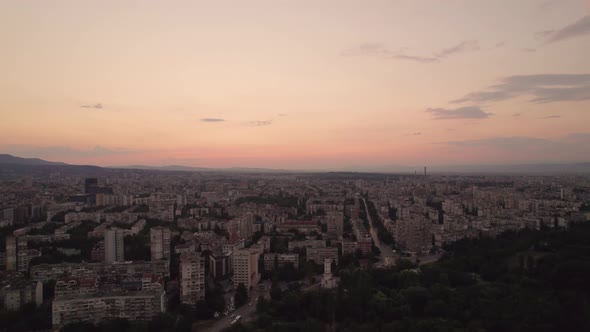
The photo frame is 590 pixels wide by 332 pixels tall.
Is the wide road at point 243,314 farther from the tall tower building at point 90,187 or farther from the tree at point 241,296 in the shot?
the tall tower building at point 90,187

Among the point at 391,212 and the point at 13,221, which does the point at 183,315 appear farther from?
the point at 391,212

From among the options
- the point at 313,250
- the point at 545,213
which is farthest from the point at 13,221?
the point at 545,213

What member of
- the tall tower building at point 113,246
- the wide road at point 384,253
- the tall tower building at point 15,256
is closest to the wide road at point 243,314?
the wide road at point 384,253

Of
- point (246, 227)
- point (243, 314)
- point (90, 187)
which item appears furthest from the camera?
point (90, 187)

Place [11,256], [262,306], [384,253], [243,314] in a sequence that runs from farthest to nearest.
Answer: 1. [384,253]
2. [11,256]
3. [243,314]
4. [262,306]

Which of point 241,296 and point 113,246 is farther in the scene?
point 113,246

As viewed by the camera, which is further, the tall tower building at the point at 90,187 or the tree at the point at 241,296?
the tall tower building at the point at 90,187

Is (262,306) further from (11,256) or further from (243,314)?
(11,256)

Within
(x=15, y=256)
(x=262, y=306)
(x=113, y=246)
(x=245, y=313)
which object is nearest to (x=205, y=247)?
(x=113, y=246)
